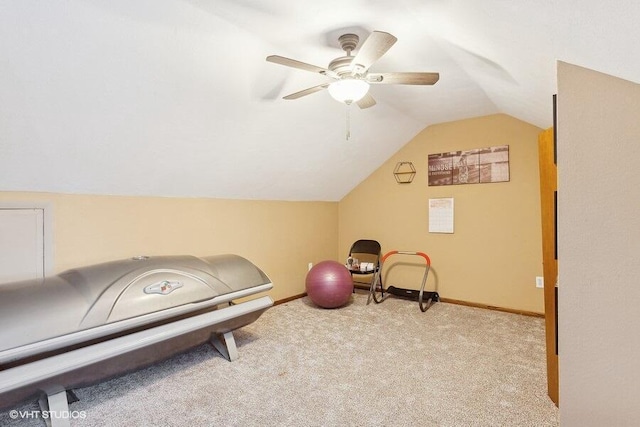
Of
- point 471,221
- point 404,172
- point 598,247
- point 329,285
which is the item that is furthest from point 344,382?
point 404,172

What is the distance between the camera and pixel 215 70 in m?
2.31

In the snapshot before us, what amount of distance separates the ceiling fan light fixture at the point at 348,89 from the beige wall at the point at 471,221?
252 centimetres

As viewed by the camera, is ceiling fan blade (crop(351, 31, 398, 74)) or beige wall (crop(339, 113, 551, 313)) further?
beige wall (crop(339, 113, 551, 313))

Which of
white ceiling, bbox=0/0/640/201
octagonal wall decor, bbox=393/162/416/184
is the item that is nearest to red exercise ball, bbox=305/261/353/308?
white ceiling, bbox=0/0/640/201

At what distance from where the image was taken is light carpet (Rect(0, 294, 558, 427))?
2.01 m

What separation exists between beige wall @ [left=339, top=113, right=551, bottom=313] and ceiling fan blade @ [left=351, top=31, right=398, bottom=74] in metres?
2.65

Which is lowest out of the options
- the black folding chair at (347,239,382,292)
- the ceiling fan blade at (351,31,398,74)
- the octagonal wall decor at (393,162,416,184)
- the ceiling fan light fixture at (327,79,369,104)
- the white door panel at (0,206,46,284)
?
the black folding chair at (347,239,382,292)

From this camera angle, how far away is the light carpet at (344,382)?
6.59 feet

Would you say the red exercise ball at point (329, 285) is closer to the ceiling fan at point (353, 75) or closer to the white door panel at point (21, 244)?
the ceiling fan at point (353, 75)

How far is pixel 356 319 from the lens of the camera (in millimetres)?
3752

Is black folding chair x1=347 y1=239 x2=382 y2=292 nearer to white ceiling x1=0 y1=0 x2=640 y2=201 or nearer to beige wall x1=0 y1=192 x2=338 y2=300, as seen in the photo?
beige wall x1=0 y1=192 x2=338 y2=300

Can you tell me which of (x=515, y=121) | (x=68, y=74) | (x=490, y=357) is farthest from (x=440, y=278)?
(x=68, y=74)

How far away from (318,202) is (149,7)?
348 cm

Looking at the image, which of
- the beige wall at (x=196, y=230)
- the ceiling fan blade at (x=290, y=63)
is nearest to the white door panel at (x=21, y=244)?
the beige wall at (x=196, y=230)
